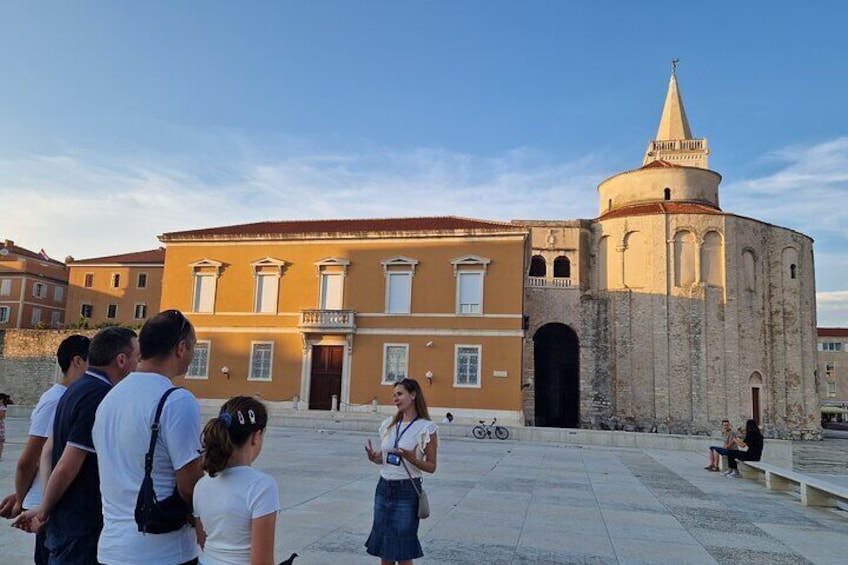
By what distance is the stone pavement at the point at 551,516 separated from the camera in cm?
617

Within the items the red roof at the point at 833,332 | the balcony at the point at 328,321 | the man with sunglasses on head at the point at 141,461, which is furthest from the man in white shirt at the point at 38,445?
the red roof at the point at 833,332

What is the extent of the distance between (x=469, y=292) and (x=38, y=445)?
82.7ft

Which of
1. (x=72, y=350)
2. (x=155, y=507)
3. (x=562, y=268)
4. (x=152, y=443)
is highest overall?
(x=562, y=268)

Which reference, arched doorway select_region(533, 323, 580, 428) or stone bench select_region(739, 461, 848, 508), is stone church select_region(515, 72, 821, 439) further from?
stone bench select_region(739, 461, 848, 508)

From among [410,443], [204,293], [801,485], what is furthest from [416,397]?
[204,293]

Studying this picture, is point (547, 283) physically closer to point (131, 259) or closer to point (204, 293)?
point (204, 293)

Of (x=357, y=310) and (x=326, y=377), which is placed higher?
(x=357, y=310)

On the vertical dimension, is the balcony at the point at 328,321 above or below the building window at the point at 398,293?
below

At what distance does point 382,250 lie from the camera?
2998 cm

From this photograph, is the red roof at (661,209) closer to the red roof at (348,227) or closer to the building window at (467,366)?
the red roof at (348,227)

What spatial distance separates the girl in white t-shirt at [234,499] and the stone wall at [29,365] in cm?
Answer: 4297

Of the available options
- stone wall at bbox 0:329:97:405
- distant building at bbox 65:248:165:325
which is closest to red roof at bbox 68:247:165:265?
distant building at bbox 65:248:165:325

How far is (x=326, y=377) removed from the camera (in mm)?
29688

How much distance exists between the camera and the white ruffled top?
15.3 feet
